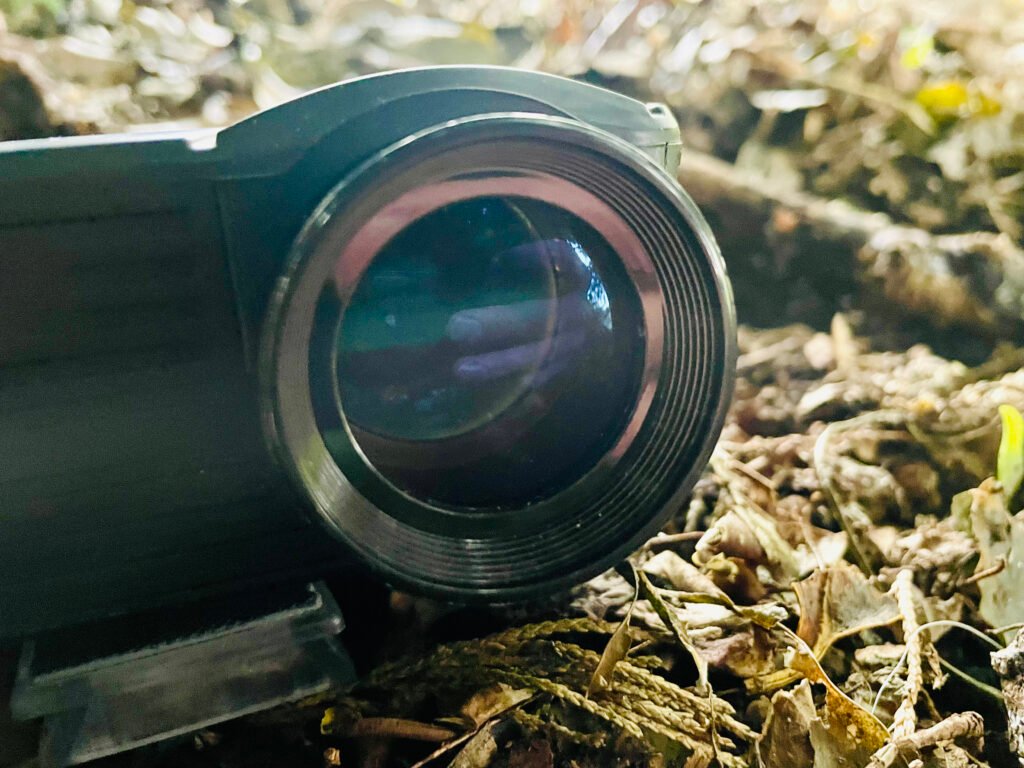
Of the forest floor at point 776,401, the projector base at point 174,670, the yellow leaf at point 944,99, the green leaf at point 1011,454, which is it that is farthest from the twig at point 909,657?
the yellow leaf at point 944,99

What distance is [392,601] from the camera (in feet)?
2.65

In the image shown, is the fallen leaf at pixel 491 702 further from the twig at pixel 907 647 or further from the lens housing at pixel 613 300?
the twig at pixel 907 647

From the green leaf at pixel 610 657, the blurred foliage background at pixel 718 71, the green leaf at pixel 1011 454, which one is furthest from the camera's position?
the blurred foliage background at pixel 718 71

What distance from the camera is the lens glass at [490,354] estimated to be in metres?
0.75

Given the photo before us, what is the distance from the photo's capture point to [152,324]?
0.63 m

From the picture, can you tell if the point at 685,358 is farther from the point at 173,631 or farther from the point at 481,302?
the point at 173,631

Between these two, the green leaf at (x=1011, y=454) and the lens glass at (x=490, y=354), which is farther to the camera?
the green leaf at (x=1011, y=454)

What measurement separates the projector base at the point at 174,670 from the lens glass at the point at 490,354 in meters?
0.17

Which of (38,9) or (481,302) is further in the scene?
(38,9)

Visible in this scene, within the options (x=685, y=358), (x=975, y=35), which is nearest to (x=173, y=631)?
(x=685, y=358)

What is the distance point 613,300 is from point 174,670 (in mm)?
525

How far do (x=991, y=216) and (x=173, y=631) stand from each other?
1.52 metres

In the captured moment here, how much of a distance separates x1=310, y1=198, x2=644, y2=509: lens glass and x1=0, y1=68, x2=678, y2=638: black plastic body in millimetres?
113

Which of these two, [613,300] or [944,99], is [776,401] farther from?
[944,99]
